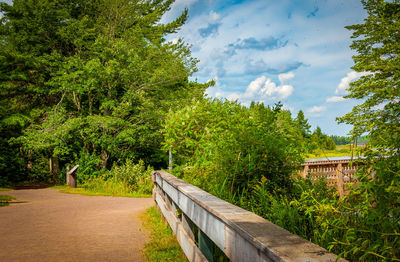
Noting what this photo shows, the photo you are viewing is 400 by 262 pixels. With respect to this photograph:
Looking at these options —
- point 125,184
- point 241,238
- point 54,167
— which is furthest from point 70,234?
point 54,167

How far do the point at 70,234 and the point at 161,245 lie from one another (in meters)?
2.24

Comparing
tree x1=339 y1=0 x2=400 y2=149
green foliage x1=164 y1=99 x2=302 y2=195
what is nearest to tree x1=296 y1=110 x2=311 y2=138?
tree x1=339 y1=0 x2=400 y2=149

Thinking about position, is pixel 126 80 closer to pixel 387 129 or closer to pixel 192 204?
pixel 192 204

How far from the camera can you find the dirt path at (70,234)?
4707 millimetres

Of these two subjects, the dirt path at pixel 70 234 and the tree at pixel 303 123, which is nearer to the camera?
the dirt path at pixel 70 234

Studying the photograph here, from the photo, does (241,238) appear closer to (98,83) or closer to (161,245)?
(161,245)

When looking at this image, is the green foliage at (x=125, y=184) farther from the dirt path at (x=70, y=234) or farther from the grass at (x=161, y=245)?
the grass at (x=161, y=245)

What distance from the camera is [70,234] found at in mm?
5992

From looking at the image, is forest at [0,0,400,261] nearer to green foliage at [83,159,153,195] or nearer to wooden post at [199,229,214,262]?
green foliage at [83,159,153,195]

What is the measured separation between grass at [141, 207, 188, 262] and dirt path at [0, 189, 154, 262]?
0.56 ft

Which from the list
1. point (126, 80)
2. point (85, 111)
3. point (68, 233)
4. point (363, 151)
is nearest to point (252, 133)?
point (363, 151)

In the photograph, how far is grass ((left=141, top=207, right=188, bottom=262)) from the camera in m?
4.37

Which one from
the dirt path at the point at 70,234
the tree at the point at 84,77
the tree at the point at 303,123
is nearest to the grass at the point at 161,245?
the dirt path at the point at 70,234

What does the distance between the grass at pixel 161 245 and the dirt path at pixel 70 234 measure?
170 mm
